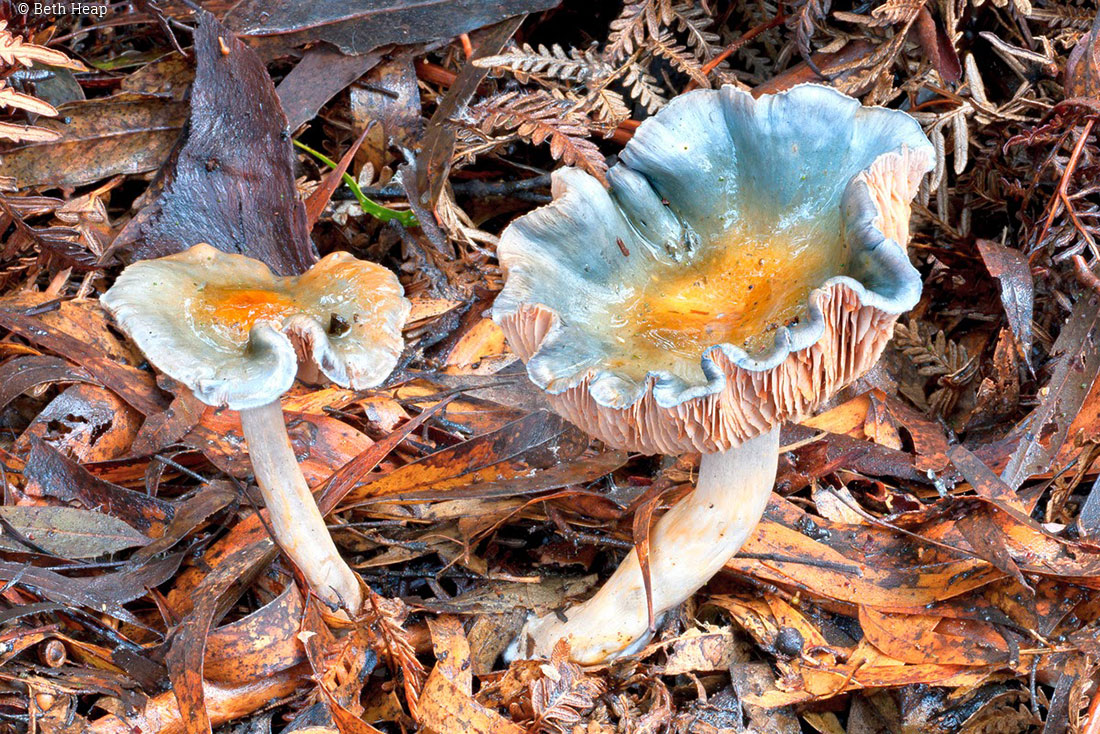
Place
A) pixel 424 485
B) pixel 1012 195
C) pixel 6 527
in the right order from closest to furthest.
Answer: pixel 6 527 < pixel 424 485 < pixel 1012 195

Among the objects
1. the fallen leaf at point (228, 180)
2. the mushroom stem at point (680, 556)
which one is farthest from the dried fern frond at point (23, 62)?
the mushroom stem at point (680, 556)

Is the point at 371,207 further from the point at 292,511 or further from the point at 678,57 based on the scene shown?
the point at 292,511

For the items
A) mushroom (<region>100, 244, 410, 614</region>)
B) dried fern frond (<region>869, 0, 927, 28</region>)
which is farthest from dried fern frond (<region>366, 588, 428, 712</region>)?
dried fern frond (<region>869, 0, 927, 28</region>)

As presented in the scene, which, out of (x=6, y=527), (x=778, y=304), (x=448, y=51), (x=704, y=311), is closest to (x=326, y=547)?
(x=6, y=527)

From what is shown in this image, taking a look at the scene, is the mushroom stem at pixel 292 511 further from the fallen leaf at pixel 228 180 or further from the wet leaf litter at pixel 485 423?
the fallen leaf at pixel 228 180

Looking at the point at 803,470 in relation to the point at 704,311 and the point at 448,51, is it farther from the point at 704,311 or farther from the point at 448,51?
the point at 448,51

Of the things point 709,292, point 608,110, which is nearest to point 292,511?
point 709,292
